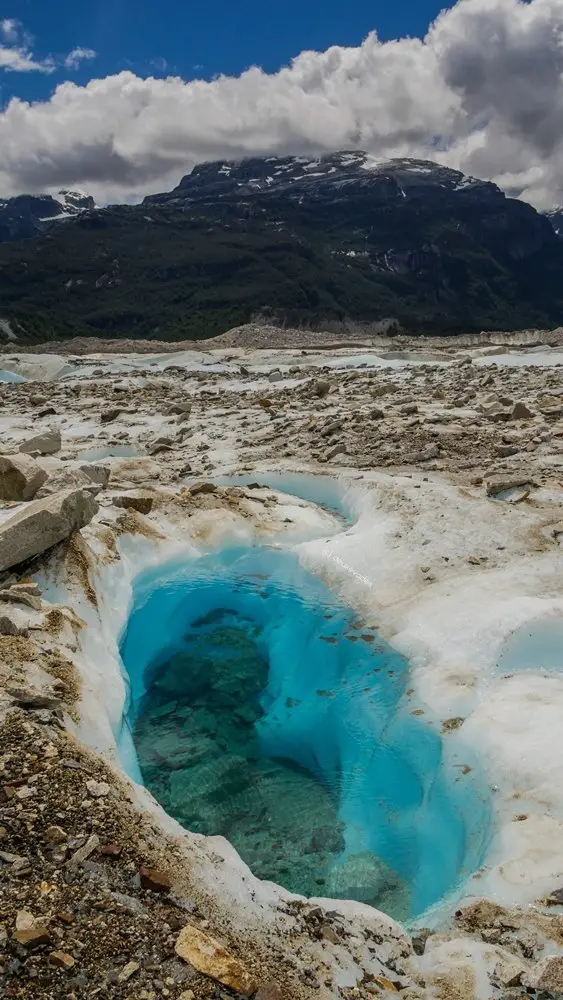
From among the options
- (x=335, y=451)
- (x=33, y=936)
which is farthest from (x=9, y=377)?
(x=33, y=936)

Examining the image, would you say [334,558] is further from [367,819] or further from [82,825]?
[82,825]

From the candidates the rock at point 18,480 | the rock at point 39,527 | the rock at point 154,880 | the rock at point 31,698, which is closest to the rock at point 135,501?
the rock at point 18,480

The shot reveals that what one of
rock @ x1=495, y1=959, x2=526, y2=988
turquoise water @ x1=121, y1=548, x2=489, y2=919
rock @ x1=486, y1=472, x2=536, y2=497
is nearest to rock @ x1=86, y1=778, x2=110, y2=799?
turquoise water @ x1=121, y1=548, x2=489, y2=919

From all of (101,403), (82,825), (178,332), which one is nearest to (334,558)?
(82,825)

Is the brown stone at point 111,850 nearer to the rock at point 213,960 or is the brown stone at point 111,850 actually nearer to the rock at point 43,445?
the rock at point 213,960

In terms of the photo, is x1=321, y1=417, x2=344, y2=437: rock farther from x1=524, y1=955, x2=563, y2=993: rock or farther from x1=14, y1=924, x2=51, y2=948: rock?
x1=14, y1=924, x2=51, y2=948: rock

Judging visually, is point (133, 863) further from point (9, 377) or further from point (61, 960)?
point (9, 377)

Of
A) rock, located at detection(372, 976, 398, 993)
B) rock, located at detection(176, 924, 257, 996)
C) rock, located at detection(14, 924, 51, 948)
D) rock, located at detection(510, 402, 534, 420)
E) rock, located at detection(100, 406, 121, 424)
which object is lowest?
rock, located at detection(372, 976, 398, 993)
